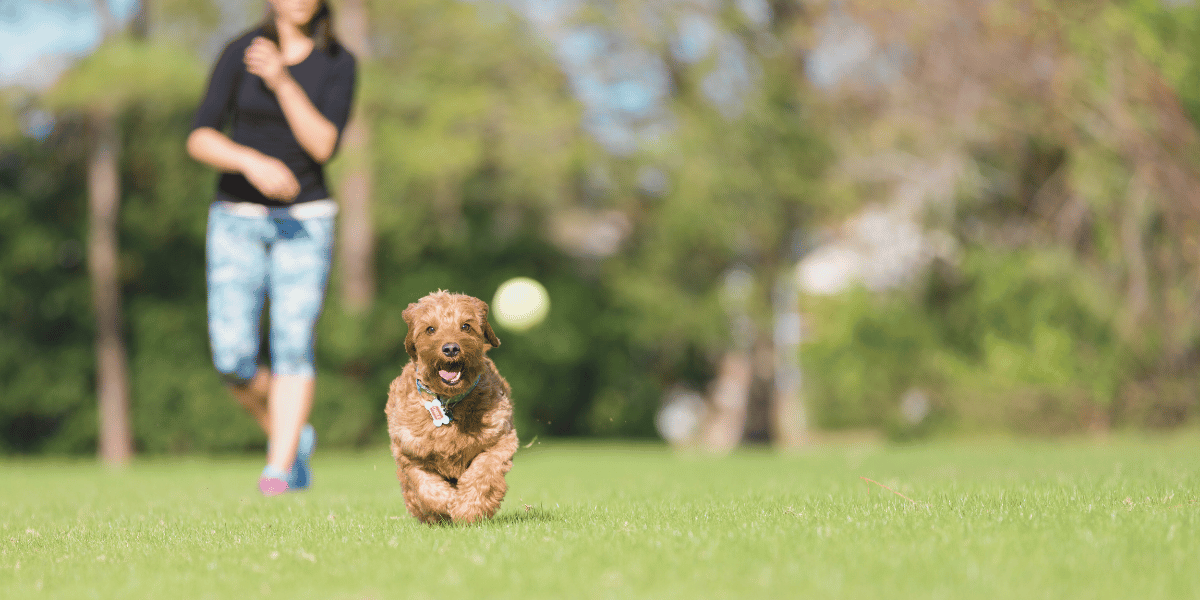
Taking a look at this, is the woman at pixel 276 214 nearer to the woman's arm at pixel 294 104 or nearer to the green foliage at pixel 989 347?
the woman's arm at pixel 294 104

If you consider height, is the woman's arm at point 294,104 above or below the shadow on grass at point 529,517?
above

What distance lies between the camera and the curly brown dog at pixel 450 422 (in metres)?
4.40

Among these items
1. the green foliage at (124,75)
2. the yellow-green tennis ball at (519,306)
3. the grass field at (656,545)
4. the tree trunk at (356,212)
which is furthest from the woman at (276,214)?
the tree trunk at (356,212)

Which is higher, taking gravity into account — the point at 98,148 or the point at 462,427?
the point at 98,148

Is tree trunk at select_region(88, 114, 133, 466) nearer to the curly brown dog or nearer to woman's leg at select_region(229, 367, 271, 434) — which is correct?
woman's leg at select_region(229, 367, 271, 434)

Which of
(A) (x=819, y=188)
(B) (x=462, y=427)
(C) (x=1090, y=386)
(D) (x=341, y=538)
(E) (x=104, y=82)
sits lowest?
(C) (x=1090, y=386)

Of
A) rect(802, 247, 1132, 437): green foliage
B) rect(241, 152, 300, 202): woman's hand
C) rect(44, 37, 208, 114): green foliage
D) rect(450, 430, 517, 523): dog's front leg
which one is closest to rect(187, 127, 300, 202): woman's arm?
rect(241, 152, 300, 202): woman's hand

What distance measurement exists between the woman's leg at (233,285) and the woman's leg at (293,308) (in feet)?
0.40

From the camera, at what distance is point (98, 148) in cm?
1477

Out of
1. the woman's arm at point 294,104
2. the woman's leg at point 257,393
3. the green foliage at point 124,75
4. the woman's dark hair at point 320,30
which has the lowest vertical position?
the woman's leg at point 257,393

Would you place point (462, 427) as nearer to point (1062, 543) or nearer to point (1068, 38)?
point (1062, 543)

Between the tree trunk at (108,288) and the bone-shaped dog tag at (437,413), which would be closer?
the bone-shaped dog tag at (437,413)

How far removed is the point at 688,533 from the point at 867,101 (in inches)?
622

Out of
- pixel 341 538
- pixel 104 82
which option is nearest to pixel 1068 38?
pixel 104 82
